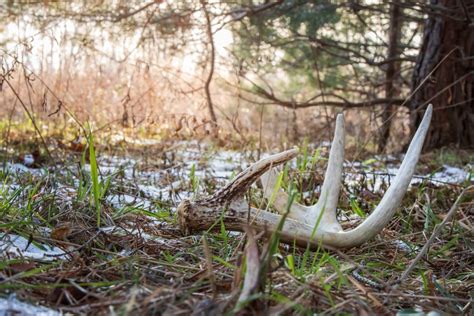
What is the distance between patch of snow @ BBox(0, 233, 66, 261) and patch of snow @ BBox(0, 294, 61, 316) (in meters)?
0.36

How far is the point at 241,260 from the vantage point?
1360 millimetres

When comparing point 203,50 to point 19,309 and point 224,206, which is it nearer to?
point 224,206

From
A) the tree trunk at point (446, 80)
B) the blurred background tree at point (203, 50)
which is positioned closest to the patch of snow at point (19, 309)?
the blurred background tree at point (203, 50)

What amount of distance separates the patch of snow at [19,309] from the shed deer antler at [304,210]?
78 centimetres

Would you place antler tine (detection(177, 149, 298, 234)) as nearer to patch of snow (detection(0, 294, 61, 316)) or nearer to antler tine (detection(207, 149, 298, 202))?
antler tine (detection(207, 149, 298, 202))

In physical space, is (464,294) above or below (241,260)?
below

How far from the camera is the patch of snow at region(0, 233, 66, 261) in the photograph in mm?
1628

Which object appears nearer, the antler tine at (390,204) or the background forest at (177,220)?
the background forest at (177,220)

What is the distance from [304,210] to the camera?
200 cm

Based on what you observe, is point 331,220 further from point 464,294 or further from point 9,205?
Answer: point 9,205

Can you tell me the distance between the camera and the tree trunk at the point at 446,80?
219 inches

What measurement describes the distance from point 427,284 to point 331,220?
0.42 metres

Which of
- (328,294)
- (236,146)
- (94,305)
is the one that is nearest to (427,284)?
(328,294)

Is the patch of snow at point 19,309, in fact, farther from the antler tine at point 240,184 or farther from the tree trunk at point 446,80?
the tree trunk at point 446,80
